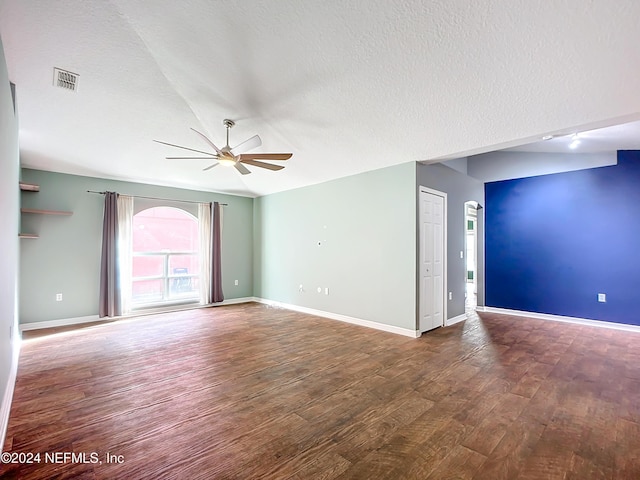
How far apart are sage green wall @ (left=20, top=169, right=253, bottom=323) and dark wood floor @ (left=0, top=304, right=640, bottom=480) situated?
1.13 m

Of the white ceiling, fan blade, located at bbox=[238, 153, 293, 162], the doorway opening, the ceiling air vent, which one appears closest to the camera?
the white ceiling

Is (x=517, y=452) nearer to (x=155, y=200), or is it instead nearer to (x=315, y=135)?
(x=315, y=135)

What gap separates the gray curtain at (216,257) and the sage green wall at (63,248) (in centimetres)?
151

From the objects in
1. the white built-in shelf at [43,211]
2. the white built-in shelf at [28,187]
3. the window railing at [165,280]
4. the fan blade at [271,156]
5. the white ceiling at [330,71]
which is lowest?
the window railing at [165,280]

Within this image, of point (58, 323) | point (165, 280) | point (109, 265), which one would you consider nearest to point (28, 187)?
point (109, 265)

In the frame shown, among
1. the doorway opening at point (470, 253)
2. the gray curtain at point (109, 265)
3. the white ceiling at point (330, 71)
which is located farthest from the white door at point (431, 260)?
the gray curtain at point (109, 265)

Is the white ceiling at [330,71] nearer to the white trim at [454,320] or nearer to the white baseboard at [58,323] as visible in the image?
the white baseboard at [58,323]

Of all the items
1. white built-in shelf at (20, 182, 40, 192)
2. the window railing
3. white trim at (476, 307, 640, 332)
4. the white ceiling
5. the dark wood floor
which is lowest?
white trim at (476, 307, 640, 332)

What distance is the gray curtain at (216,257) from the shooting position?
6.70 meters

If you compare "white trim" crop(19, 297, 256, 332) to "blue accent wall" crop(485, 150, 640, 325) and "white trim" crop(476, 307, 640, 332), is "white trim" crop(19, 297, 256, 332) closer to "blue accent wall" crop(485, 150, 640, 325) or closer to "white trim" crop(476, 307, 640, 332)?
"white trim" crop(476, 307, 640, 332)

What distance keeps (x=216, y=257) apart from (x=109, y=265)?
2.04 meters

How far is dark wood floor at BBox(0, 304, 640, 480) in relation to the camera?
1753 mm

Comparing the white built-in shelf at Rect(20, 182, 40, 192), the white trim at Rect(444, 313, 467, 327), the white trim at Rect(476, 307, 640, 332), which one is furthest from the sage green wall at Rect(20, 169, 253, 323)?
the white trim at Rect(476, 307, 640, 332)

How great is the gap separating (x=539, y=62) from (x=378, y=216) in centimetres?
275
